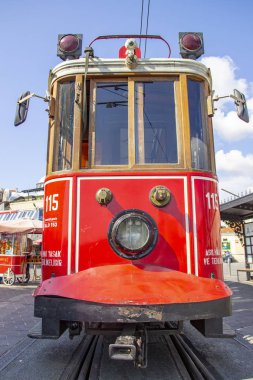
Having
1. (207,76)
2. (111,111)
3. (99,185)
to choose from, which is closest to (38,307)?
(99,185)

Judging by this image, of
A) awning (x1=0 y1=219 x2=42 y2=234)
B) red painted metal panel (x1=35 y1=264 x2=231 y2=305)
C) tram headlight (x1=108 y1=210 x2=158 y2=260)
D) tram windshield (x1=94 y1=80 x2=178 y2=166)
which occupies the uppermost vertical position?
tram windshield (x1=94 y1=80 x2=178 y2=166)

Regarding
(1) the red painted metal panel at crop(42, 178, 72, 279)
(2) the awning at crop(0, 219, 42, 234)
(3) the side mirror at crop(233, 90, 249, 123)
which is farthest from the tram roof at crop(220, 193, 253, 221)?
(1) the red painted metal panel at crop(42, 178, 72, 279)

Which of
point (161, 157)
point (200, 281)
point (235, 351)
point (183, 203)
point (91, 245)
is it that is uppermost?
point (161, 157)

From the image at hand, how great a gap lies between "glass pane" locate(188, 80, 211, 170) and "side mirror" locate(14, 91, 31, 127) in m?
1.68

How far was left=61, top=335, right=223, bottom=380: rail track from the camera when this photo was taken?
10.7ft

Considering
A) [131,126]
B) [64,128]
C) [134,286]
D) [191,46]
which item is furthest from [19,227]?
[134,286]

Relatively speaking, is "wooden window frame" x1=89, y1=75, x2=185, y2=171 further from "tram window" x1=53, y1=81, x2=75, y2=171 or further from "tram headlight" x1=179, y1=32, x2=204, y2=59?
"tram headlight" x1=179, y1=32, x2=204, y2=59

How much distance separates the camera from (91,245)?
10.8ft

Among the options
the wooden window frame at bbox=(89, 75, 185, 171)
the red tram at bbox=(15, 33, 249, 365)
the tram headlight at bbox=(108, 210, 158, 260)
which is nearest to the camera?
the red tram at bbox=(15, 33, 249, 365)

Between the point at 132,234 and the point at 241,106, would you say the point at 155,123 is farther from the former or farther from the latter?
the point at 132,234

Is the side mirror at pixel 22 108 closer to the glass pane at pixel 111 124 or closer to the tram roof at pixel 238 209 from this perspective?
the glass pane at pixel 111 124

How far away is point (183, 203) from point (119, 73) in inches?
57.5

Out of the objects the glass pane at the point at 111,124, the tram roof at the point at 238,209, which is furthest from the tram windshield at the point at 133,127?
the tram roof at the point at 238,209

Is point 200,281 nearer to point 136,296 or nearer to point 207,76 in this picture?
A: point 136,296
